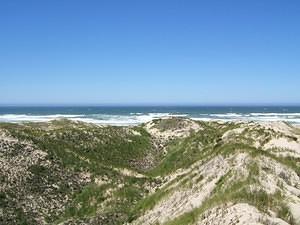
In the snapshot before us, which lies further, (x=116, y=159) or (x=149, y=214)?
(x=116, y=159)

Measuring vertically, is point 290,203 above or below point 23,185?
above

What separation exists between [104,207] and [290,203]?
58.6 ft

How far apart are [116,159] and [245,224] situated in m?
35.2

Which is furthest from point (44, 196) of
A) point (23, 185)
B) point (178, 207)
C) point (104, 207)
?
point (178, 207)

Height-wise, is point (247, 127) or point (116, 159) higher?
point (247, 127)

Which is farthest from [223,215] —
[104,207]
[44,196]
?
[44,196]

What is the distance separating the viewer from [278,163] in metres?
28.7

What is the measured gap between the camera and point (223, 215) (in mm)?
18906

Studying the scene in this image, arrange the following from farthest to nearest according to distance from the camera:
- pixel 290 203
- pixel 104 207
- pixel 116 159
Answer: pixel 116 159
pixel 104 207
pixel 290 203

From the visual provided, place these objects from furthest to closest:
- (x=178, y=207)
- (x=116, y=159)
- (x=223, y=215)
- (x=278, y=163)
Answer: (x=116, y=159), (x=278, y=163), (x=178, y=207), (x=223, y=215)

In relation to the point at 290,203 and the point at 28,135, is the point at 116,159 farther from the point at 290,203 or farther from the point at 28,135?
the point at 290,203

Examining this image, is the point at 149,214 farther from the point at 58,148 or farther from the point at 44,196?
the point at 58,148

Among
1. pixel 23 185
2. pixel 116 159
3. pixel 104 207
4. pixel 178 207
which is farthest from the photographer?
pixel 116 159

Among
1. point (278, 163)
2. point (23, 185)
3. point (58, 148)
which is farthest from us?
point (58, 148)
